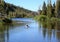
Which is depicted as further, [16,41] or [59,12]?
[59,12]

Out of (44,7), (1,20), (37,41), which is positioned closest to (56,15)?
(44,7)

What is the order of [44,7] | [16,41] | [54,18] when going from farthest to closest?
1. [44,7]
2. [54,18]
3. [16,41]

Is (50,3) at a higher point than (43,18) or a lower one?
higher

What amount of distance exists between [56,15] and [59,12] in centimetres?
198

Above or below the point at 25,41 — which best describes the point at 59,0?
above

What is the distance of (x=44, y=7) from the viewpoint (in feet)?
331

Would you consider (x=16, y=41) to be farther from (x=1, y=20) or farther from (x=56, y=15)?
(x=56, y=15)

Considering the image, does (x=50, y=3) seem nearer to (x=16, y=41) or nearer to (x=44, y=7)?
(x=44, y=7)

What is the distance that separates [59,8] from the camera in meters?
83.0

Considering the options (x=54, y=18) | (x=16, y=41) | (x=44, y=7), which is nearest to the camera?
(x=16, y=41)

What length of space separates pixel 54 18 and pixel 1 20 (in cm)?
3014

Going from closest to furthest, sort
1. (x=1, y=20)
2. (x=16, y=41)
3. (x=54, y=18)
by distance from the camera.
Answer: (x=16, y=41)
(x=1, y=20)
(x=54, y=18)

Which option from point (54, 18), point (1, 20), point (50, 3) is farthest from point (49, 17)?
point (1, 20)

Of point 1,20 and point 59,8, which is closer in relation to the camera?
point 1,20
